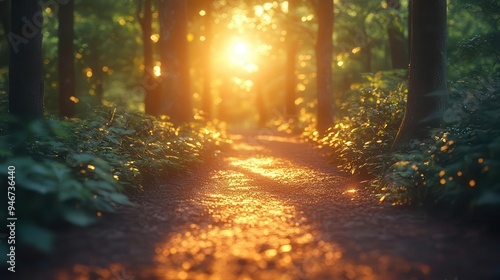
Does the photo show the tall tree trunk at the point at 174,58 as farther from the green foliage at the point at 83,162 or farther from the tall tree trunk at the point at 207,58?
the tall tree trunk at the point at 207,58

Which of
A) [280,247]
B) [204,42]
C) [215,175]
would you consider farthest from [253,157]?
[204,42]

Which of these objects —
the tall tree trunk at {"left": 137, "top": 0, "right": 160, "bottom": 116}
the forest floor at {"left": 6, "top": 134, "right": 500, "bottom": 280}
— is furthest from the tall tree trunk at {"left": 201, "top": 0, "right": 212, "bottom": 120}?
the forest floor at {"left": 6, "top": 134, "right": 500, "bottom": 280}

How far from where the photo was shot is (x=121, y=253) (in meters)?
4.89

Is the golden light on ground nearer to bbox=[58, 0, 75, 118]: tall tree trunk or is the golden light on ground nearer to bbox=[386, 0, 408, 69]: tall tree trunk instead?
bbox=[58, 0, 75, 118]: tall tree trunk

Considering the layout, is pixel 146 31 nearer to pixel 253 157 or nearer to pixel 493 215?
pixel 253 157

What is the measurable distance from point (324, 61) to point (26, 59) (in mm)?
13378

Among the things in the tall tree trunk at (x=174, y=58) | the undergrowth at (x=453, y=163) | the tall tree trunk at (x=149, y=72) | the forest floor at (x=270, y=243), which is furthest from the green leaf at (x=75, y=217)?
the tall tree trunk at (x=149, y=72)

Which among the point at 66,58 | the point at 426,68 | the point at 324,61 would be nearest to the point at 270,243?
the point at 426,68

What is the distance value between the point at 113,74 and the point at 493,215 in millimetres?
31429

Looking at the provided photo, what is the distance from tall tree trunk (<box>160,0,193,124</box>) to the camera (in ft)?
54.2

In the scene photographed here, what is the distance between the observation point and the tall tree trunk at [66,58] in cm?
1653

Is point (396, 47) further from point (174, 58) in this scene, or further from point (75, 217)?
point (75, 217)

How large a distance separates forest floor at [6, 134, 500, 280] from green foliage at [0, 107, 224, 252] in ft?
0.97

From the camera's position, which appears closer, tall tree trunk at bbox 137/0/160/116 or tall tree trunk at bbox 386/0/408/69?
tall tree trunk at bbox 386/0/408/69
